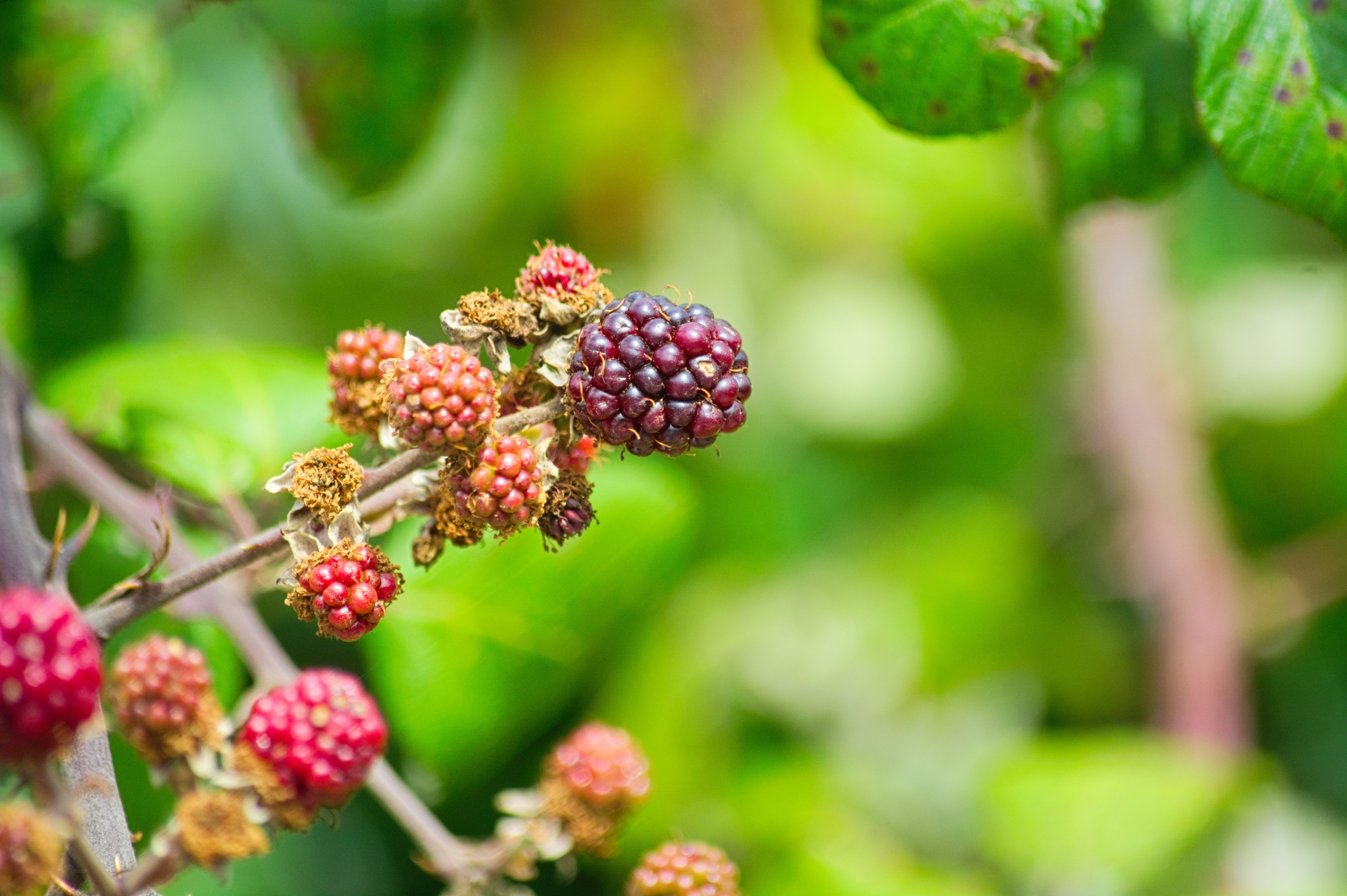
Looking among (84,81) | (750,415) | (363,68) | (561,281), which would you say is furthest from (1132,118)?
(750,415)

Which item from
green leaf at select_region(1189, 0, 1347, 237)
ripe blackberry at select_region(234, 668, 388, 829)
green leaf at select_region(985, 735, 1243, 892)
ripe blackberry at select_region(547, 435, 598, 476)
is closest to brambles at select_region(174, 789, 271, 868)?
ripe blackberry at select_region(234, 668, 388, 829)

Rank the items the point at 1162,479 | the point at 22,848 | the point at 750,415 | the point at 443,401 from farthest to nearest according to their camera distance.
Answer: the point at 750,415
the point at 1162,479
the point at 443,401
the point at 22,848

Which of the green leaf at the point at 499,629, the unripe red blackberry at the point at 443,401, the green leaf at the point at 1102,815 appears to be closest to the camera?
the unripe red blackberry at the point at 443,401

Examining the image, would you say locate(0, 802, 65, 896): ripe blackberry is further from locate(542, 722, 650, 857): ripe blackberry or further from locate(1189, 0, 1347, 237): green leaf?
locate(1189, 0, 1347, 237): green leaf

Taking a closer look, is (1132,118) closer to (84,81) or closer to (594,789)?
(594,789)

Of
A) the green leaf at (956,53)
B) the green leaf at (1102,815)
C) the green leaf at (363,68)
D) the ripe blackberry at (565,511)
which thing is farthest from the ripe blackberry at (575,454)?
the green leaf at (1102,815)

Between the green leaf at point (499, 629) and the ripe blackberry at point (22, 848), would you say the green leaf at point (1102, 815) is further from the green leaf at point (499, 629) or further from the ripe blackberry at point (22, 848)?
the ripe blackberry at point (22, 848)
